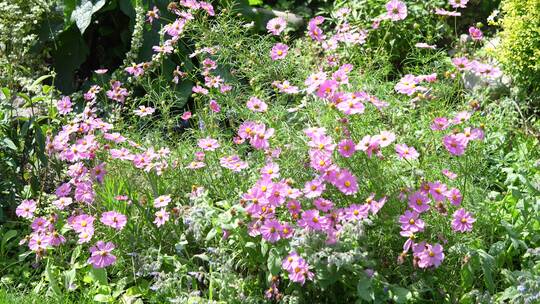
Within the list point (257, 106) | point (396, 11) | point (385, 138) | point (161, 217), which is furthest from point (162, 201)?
point (396, 11)

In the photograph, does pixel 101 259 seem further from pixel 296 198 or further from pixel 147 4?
pixel 147 4

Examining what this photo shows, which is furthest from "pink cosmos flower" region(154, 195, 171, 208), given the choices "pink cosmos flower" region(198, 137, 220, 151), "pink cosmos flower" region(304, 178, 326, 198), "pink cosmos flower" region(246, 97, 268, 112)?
"pink cosmos flower" region(304, 178, 326, 198)

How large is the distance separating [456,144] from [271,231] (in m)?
0.72

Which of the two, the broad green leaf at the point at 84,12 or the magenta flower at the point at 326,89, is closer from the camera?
the magenta flower at the point at 326,89

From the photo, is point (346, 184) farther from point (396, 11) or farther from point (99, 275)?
point (99, 275)

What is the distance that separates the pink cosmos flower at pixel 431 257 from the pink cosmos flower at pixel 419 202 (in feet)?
0.44

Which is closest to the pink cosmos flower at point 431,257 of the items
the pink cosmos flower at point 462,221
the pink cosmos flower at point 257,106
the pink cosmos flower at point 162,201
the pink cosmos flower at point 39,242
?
the pink cosmos flower at point 462,221

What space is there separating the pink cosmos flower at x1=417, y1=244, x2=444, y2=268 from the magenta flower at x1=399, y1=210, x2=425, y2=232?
8cm

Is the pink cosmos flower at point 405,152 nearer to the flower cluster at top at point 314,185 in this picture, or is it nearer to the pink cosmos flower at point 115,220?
the flower cluster at top at point 314,185

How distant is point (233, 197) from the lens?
11.9ft

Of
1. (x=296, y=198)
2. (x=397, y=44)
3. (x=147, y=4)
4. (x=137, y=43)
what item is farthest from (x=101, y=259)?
(x=397, y=44)

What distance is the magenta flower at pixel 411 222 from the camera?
119 inches

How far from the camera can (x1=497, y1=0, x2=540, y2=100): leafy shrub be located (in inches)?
187

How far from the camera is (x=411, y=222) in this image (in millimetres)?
3031
